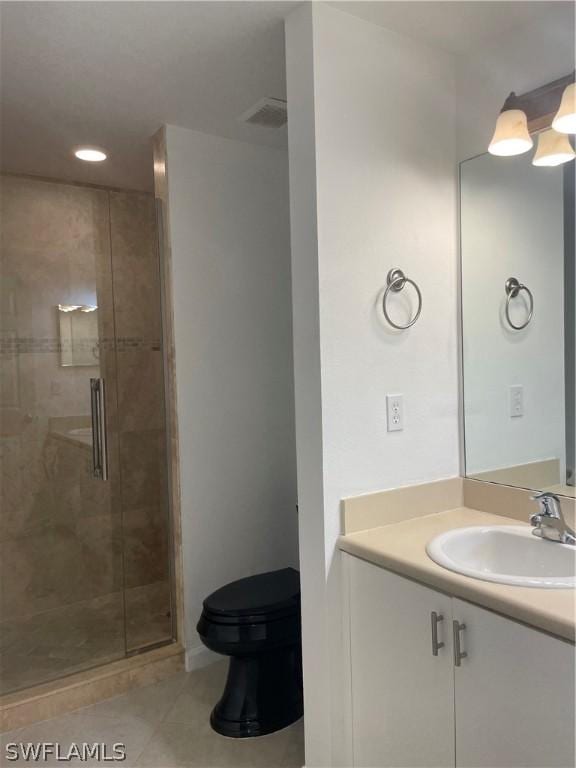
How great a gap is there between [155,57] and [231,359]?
1290 millimetres

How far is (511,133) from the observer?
178cm

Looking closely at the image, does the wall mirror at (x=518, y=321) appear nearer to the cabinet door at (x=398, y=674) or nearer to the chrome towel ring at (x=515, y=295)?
the chrome towel ring at (x=515, y=295)

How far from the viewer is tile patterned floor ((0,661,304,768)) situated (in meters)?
2.03

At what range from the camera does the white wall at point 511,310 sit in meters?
1.83

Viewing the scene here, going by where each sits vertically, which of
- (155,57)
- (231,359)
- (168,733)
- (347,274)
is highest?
(155,57)

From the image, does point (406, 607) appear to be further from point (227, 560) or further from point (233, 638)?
point (227, 560)

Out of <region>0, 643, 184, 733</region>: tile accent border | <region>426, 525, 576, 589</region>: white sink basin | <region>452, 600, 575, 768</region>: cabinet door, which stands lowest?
<region>0, 643, 184, 733</region>: tile accent border

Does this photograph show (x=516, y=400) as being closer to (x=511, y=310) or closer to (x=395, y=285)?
(x=511, y=310)

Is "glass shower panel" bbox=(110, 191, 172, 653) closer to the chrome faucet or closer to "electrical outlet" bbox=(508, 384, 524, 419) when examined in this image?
"electrical outlet" bbox=(508, 384, 524, 419)

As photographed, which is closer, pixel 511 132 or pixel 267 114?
pixel 511 132

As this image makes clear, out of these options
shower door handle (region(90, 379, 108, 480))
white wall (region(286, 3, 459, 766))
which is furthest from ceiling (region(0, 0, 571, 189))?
shower door handle (region(90, 379, 108, 480))

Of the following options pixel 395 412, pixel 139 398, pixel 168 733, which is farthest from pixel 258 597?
pixel 139 398

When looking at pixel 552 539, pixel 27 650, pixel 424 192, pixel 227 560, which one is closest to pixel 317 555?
pixel 552 539

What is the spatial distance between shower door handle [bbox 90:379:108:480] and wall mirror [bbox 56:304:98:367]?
12 centimetres
